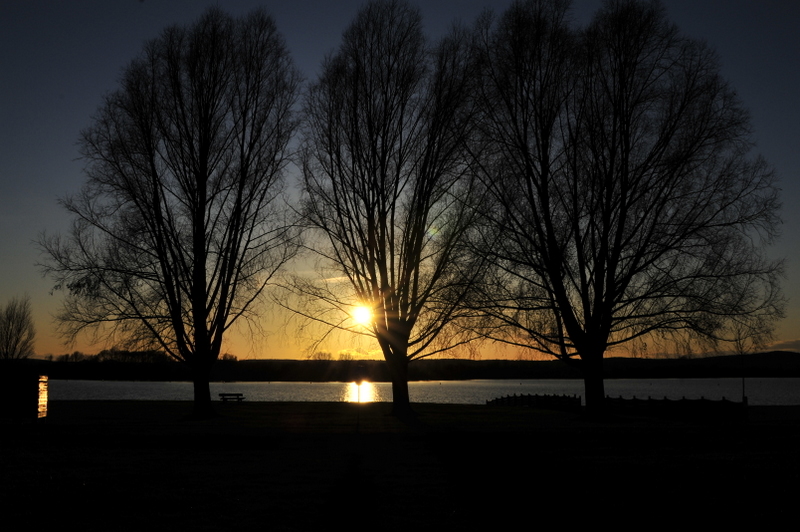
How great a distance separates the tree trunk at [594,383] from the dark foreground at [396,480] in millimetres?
5655

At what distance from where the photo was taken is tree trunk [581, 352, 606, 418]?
25.4m

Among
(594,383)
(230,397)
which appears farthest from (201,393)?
(230,397)

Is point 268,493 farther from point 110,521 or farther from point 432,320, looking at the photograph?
point 432,320

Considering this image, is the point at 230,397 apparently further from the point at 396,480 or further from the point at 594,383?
the point at 396,480

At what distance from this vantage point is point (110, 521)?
8.55 metres

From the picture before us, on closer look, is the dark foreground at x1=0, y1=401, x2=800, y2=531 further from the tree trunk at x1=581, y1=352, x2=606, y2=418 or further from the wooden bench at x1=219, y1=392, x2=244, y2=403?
the wooden bench at x1=219, y1=392, x2=244, y2=403

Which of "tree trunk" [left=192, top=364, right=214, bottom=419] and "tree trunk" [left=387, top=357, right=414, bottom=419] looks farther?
"tree trunk" [left=192, top=364, right=214, bottom=419]

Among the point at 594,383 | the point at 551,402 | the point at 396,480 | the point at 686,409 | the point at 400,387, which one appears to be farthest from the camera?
the point at 551,402

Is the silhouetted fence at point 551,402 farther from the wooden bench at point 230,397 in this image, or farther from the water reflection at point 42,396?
the water reflection at point 42,396

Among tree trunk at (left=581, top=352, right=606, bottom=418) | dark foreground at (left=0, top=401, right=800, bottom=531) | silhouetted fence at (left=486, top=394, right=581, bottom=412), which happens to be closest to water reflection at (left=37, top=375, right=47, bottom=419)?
dark foreground at (left=0, top=401, right=800, bottom=531)

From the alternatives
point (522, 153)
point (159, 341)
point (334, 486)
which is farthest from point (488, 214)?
point (334, 486)

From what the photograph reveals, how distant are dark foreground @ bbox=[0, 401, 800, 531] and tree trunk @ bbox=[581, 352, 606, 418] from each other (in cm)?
565

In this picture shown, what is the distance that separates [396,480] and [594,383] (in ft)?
52.8

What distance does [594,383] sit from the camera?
25.9 metres
